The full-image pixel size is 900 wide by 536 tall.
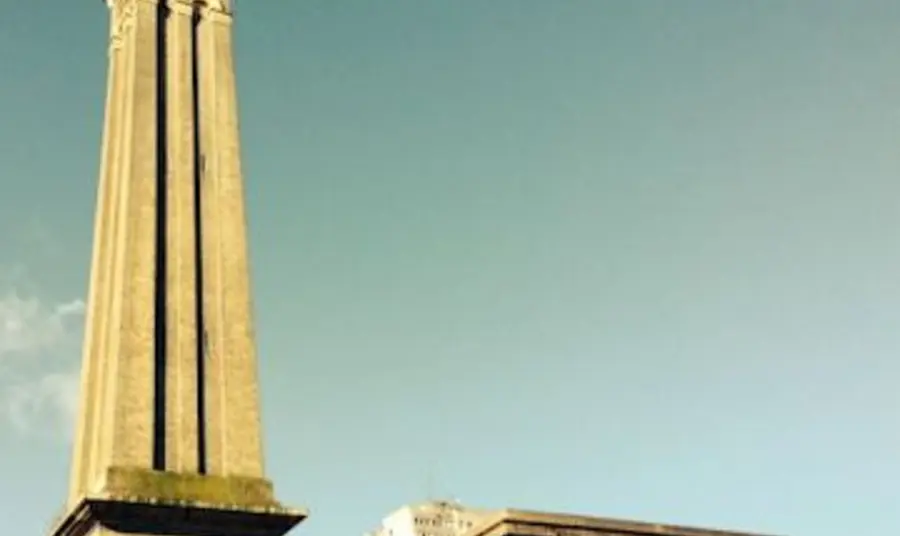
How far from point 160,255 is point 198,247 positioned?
1.70m

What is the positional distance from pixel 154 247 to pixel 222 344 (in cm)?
424

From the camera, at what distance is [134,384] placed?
34094 mm

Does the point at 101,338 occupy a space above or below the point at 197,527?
above

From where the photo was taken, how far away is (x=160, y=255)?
37.6m

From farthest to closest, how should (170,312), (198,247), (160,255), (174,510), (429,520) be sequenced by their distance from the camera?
(429,520) < (198,247) < (160,255) < (170,312) < (174,510)

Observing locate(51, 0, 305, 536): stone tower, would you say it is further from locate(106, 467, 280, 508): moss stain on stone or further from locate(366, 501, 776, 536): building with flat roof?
locate(366, 501, 776, 536): building with flat roof

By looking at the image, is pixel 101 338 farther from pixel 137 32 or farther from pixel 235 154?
pixel 137 32

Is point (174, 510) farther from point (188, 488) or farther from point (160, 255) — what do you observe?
point (160, 255)

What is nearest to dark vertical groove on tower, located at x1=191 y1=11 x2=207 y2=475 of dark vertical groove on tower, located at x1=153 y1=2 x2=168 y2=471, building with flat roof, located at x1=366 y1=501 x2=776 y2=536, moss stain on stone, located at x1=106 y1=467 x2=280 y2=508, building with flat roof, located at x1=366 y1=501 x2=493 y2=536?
dark vertical groove on tower, located at x1=153 y1=2 x2=168 y2=471

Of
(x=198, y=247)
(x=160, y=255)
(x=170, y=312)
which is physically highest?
(x=198, y=247)

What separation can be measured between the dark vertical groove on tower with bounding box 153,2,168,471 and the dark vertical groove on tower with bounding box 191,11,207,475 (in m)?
1.18

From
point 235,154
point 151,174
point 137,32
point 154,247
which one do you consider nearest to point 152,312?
point 154,247

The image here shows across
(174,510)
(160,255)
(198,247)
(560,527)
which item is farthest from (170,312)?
(560,527)

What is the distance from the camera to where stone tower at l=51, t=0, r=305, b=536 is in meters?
32.4
